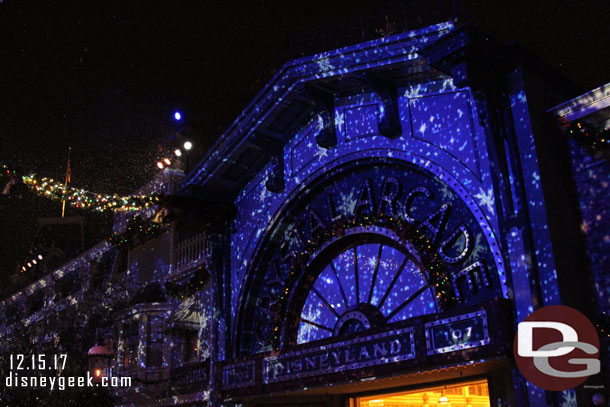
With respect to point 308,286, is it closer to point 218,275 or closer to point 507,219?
point 218,275

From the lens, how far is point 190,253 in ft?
58.4

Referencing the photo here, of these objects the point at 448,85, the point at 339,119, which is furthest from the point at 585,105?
the point at 339,119

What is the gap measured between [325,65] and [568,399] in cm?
686

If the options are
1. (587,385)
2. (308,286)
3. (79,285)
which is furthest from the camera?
(79,285)

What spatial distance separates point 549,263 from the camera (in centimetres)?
813

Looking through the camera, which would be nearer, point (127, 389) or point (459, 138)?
point (459, 138)

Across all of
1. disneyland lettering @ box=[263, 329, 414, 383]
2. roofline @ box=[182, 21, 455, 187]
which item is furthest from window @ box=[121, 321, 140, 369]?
disneyland lettering @ box=[263, 329, 414, 383]

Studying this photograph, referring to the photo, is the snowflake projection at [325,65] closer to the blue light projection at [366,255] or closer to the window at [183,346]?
the blue light projection at [366,255]

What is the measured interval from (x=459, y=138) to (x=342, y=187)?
287 centimetres

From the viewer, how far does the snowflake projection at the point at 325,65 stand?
11124 mm

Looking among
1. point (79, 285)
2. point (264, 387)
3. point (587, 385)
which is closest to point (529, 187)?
point (587, 385)

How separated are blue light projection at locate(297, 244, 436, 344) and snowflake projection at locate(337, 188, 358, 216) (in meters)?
0.73

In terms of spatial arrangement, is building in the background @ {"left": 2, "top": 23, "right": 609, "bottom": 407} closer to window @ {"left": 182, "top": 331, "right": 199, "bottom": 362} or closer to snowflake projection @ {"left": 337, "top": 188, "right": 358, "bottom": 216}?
snowflake projection @ {"left": 337, "top": 188, "right": 358, "bottom": 216}

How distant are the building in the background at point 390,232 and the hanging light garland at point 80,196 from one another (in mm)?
2883
